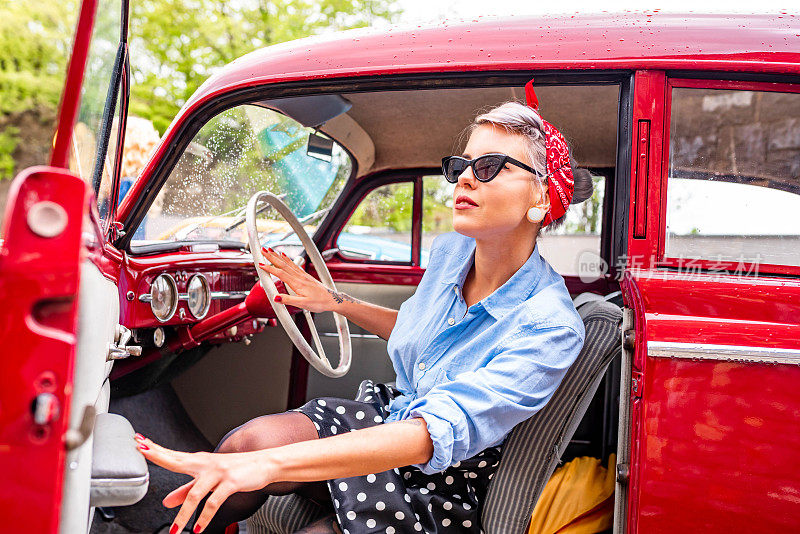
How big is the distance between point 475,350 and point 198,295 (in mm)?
1299

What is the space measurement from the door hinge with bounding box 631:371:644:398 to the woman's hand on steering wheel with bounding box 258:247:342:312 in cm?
106

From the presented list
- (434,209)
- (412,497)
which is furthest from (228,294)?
(412,497)

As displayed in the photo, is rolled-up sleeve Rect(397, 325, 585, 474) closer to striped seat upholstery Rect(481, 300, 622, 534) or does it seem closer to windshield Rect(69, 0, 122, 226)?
striped seat upholstery Rect(481, 300, 622, 534)

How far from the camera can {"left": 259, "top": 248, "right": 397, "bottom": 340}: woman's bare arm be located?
2191 mm

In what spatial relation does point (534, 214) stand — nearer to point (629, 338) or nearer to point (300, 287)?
point (629, 338)

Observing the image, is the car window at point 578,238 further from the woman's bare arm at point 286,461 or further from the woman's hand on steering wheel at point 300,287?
the woman's bare arm at point 286,461

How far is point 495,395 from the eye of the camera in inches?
59.1

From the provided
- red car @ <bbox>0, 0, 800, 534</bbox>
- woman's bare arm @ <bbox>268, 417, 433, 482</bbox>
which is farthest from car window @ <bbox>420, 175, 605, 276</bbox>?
woman's bare arm @ <bbox>268, 417, 433, 482</bbox>

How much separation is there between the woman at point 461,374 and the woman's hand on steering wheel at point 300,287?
5cm

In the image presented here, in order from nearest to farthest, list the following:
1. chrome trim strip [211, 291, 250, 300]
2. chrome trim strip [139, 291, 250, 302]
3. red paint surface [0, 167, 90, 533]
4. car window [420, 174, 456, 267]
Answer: red paint surface [0, 167, 90, 533] → chrome trim strip [139, 291, 250, 302] → chrome trim strip [211, 291, 250, 300] → car window [420, 174, 456, 267]

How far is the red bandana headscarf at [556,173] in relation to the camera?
184 cm

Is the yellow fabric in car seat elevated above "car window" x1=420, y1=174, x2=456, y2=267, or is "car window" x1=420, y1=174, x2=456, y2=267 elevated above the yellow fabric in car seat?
"car window" x1=420, y1=174, x2=456, y2=267

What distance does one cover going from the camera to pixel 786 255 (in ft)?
5.57

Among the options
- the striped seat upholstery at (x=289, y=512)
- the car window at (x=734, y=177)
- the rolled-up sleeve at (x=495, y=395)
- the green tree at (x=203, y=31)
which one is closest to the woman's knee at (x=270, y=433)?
the striped seat upholstery at (x=289, y=512)
